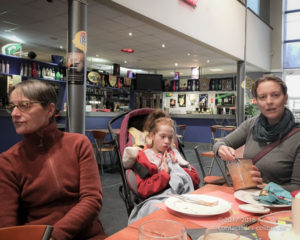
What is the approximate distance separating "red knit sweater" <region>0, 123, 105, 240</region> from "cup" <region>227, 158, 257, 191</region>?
2.46 ft

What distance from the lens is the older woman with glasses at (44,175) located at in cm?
127

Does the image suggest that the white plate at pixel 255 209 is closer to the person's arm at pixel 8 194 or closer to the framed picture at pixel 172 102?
the person's arm at pixel 8 194

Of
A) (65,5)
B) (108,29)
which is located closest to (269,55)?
(108,29)

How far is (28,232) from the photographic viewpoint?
2.85 ft

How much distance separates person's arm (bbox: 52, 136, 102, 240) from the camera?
4.10ft

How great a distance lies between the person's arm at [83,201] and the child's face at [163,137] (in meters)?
0.74

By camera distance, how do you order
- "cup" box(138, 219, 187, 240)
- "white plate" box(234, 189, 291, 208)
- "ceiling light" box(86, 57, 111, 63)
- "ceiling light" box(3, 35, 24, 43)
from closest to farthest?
"cup" box(138, 219, 187, 240), "white plate" box(234, 189, 291, 208), "ceiling light" box(3, 35, 24, 43), "ceiling light" box(86, 57, 111, 63)

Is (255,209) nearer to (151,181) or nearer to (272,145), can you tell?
(272,145)

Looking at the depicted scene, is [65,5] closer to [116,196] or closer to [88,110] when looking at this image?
[88,110]

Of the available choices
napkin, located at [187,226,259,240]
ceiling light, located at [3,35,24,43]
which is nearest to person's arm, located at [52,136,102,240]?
napkin, located at [187,226,259,240]

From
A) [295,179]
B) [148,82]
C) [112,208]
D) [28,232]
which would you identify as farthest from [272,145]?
[148,82]

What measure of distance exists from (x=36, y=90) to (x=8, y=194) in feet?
1.76

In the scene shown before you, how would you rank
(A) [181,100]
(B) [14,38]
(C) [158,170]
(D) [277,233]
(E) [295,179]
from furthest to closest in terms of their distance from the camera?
(A) [181,100], (B) [14,38], (C) [158,170], (E) [295,179], (D) [277,233]

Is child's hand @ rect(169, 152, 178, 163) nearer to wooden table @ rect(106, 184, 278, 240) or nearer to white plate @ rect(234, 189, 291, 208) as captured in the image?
white plate @ rect(234, 189, 291, 208)
